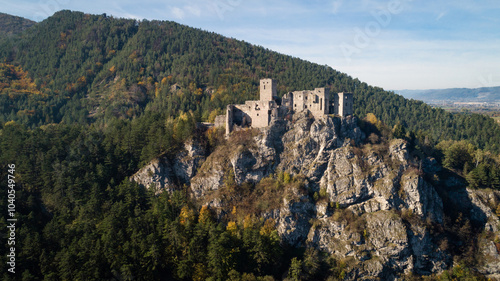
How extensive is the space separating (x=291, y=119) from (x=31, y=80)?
114999 mm

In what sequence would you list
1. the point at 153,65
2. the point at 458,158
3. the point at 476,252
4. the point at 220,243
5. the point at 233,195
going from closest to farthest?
the point at 220,243, the point at 476,252, the point at 233,195, the point at 458,158, the point at 153,65

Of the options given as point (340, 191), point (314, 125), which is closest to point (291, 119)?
point (314, 125)

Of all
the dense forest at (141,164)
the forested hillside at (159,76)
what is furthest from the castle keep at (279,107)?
the forested hillside at (159,76)

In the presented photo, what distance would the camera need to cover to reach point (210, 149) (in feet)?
217

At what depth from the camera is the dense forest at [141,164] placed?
1918 inches

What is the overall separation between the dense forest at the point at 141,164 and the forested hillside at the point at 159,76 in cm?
69

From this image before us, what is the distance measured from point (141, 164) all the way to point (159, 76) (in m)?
64.5

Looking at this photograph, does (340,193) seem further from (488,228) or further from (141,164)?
(141,164)

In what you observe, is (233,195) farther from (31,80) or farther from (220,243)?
(31,80)

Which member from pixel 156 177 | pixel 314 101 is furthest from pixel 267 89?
pixel 156 177

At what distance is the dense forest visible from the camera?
1918 inches

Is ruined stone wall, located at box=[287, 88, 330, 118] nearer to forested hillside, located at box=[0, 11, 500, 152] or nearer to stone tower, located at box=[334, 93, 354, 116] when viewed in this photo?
stone tower, located at box=[334, 93, 354, 116]

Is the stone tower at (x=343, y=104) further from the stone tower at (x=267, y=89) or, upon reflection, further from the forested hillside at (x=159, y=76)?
the forested hillside at (x=159, y=76)

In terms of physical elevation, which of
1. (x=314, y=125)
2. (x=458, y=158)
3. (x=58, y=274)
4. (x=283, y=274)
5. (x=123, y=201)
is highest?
(x=314, y=125)
